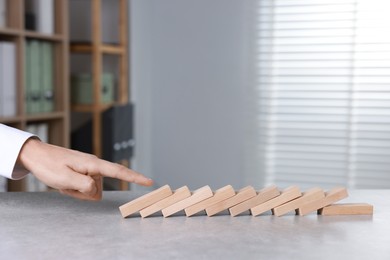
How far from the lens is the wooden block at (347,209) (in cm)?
99

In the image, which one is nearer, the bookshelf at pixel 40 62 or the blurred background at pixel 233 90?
the bookshelf at pixel 40 62

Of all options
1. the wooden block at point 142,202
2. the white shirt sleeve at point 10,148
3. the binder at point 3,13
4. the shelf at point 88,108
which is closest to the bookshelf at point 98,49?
the shelf at point 88,108

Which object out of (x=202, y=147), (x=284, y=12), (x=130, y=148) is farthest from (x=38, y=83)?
(x=284, y=12)

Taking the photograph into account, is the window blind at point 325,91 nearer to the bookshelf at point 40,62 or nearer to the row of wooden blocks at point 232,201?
the bookshelf at point 40,62

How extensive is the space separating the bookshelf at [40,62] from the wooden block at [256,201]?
1.81 meters

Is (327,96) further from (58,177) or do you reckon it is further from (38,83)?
(58,177)

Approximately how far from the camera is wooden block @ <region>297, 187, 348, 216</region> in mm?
977

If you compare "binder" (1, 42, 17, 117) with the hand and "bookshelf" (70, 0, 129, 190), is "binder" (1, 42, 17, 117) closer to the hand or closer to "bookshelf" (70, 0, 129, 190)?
"bookshelf" (70, 0, 129, 190)

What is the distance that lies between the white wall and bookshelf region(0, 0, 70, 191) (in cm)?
74

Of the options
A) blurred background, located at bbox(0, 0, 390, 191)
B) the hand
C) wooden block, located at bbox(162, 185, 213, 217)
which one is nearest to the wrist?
the hand

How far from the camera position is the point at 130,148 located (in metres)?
3.63

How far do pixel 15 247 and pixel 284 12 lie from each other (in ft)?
9.63

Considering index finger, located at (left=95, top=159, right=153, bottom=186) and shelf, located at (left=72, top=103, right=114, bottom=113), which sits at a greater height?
index finger, located at (left=95, top=159, right=153, bottom=186)

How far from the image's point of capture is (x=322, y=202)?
980mm
